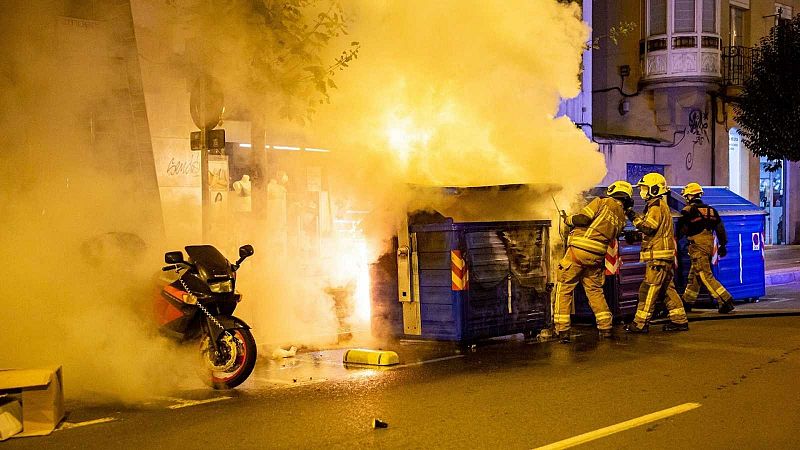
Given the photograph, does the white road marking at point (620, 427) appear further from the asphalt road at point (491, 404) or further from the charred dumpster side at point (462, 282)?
the charred dumpster side at point (462, 282)

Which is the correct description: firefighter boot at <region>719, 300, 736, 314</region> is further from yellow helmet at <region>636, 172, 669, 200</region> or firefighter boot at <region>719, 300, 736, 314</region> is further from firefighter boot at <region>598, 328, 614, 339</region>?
firefighter boot at <region>598, 328, 614, 339</region>

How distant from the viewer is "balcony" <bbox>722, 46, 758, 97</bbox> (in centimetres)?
2433

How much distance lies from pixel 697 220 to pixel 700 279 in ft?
2.80

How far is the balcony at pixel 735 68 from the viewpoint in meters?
24.3

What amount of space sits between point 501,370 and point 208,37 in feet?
16.1

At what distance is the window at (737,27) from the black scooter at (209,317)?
845 inches

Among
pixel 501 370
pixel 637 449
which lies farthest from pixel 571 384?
pixel 637 449

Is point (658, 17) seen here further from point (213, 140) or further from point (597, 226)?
point (213, 140)

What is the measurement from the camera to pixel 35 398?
6.01m

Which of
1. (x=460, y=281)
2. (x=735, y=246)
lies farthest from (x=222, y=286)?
(x=735, y=246)

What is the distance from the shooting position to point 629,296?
456 inches

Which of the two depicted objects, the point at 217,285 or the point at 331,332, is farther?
the point at 331,332

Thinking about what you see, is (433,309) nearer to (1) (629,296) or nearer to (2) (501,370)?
(2) (501,370)

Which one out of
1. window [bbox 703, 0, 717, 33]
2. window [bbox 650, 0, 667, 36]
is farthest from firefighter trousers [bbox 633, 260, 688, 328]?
window [bbox 703, 0, 717, 33]
